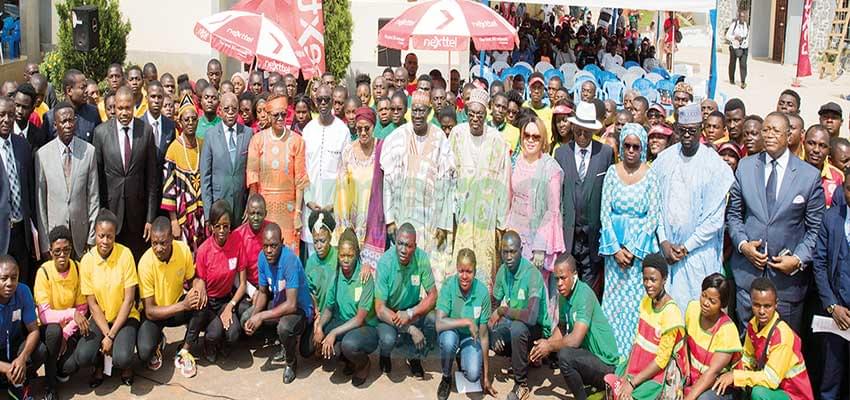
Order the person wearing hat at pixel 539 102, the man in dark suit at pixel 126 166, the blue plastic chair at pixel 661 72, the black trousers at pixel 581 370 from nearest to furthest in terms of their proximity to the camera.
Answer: the black trousers at pixel 581 370 < the man in dark suit at pixel 126 166 < the person wearing hat at pixel 539 102 < the blue plastic chair at pixel 661 72

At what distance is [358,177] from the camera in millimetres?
7184

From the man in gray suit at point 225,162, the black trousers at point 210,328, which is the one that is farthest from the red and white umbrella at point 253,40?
the black trousers at point 210,328

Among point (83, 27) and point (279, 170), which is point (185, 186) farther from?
point (83, 27)

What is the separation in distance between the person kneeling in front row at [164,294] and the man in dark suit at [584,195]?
271 centimetres

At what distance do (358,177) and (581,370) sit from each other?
235 cm

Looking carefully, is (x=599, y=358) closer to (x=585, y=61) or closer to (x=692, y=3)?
(x=692, y=3)

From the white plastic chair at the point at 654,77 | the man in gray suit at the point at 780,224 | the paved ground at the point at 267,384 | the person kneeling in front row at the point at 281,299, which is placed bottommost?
the paved ground at the point at 267,384

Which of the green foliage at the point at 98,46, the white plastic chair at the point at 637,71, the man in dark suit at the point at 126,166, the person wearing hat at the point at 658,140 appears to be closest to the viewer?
the person wearing hat at the point at 658,140

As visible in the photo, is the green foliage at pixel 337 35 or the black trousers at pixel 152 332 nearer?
the black trousers at pixel 152 332

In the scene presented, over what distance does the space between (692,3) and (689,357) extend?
9156 mm

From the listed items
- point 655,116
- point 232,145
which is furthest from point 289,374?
point 655,116

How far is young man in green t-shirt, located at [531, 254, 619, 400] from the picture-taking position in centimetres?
589

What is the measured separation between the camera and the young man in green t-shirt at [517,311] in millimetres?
6156

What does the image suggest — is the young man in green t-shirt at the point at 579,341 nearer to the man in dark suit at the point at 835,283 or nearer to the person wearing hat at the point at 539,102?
the man in dark suit at the point at 835,283
